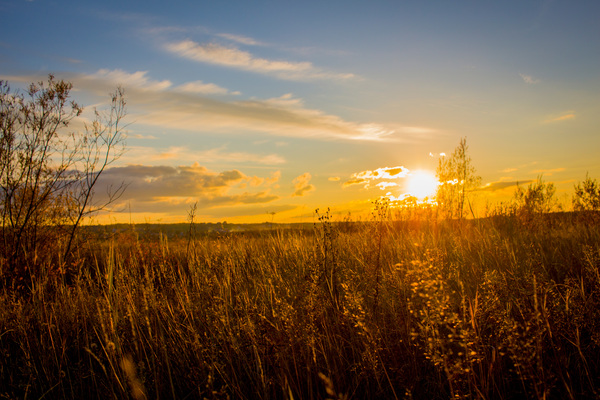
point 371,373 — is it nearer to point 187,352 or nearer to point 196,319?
point 187,352

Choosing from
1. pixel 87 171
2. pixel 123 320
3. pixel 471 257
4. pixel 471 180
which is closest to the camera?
pixel 123 320

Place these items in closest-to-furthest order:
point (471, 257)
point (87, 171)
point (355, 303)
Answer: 1. point (355, 303)
2. point (471, 257)
3. point (87, 171)

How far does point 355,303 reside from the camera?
1.88 meters

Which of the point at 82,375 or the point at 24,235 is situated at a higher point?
the point at 24,235

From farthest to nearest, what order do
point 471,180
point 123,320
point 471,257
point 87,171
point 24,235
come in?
point 471,180
point 87,171
point 24,235
point 471,257
point 123,320

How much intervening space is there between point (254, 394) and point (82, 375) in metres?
1.50

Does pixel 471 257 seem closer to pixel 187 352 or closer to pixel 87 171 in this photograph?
pixel 187 352

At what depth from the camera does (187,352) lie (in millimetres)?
2758

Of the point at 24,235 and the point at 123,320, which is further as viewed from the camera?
the point at 24,235

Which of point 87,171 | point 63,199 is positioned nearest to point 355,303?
point 87,171

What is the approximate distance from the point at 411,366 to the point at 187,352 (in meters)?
1.68

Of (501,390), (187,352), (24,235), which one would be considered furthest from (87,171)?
(501,390)

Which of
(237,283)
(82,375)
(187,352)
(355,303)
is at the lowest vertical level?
(82,375)

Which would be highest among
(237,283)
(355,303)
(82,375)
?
(355,303)
